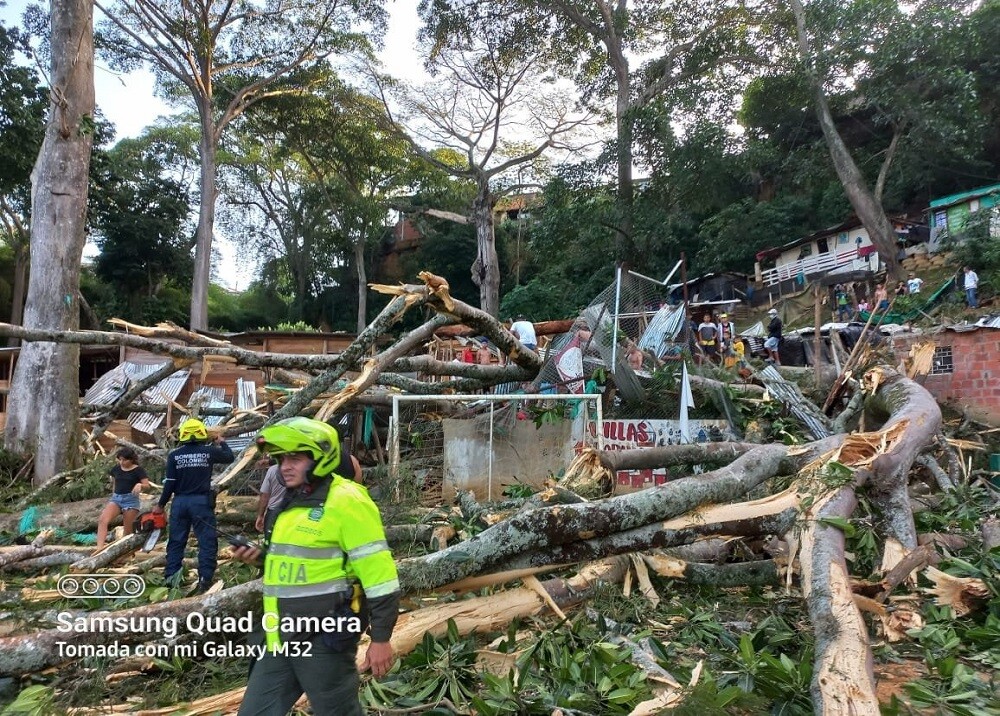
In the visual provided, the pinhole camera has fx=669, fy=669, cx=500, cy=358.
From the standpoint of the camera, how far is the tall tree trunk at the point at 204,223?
1916 cm

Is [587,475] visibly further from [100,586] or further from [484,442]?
[100,586]

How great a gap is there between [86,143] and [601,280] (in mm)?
15818

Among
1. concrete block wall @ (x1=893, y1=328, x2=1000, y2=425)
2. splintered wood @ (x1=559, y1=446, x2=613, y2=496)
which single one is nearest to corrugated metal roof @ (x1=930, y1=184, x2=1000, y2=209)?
concrete block wall @ (x1=893, y1=328, x2=1000, y2=425)

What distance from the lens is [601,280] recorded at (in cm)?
2233

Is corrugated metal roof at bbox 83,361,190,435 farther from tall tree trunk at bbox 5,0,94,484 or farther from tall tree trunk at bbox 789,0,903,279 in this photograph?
tall tree trunk at bbox 789,0,903,279

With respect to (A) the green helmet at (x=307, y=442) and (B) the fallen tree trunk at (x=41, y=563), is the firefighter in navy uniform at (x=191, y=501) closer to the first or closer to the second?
(B) the fallen tree trunk at (x=41, y=563)

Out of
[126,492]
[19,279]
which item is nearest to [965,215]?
[126,492]

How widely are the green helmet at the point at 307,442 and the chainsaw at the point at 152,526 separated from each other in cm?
334

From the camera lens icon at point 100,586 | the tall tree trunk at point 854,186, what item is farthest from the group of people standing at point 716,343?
the camera lens icon at point 100,586

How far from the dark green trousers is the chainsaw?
10.6ft

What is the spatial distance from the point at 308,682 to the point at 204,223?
1997 cm

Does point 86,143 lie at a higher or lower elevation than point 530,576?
higher

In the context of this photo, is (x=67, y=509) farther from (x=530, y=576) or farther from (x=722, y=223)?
(x=722, y=223)

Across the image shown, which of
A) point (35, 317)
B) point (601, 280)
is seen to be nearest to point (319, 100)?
point (601, 280)
